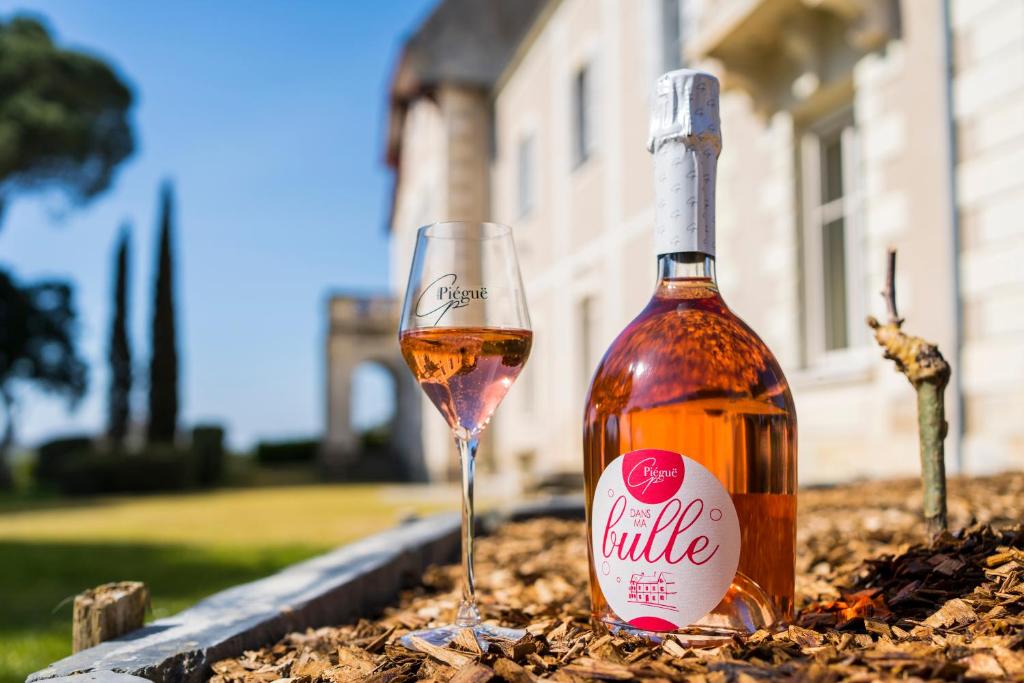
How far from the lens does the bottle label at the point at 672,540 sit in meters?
1.39

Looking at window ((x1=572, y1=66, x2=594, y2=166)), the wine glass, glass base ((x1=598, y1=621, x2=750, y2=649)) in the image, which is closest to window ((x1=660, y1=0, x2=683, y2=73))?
window ((x1=572, y1=66, x2=594, y2=166))

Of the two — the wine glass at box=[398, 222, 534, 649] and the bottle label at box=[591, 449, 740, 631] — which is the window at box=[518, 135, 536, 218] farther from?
the bottle label at box=[591, 449, 740, 631]

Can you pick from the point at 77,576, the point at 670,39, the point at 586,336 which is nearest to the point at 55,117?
the point at 586,336

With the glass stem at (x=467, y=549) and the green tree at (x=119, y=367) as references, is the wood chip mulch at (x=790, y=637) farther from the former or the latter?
the green tree at (x=119, y=367)

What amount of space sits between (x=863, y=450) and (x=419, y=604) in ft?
16.0

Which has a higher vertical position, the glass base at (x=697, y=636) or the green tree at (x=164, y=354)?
the green tree at (x=164, y=354)

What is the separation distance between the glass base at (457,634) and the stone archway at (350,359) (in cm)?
2214

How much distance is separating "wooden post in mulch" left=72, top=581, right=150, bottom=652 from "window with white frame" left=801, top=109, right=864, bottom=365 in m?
5.94

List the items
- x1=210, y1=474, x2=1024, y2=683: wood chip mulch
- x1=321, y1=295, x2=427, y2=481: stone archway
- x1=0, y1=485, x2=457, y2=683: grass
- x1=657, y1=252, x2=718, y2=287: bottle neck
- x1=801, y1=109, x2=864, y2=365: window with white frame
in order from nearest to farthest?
x1=210, y1=474, x2=1024, y2=683: wood chip mulch < x1=657, y1=252, x2=718, y2=287: bottle neck < x1=0, y1=485, x2=457, y2=683: grass < x1=801, y1=109, x2=864, y2=365: window with white frame < x1=321, y1=295, x2=427, y2=481: stone archway

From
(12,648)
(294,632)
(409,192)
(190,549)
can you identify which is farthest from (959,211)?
(409,192)

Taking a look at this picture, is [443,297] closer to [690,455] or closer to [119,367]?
[690,455]

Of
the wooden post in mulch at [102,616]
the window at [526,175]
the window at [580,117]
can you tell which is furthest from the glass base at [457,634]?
the window at [526,175]

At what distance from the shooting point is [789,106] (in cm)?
723

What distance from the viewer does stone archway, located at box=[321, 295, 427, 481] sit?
2445 centimetres
